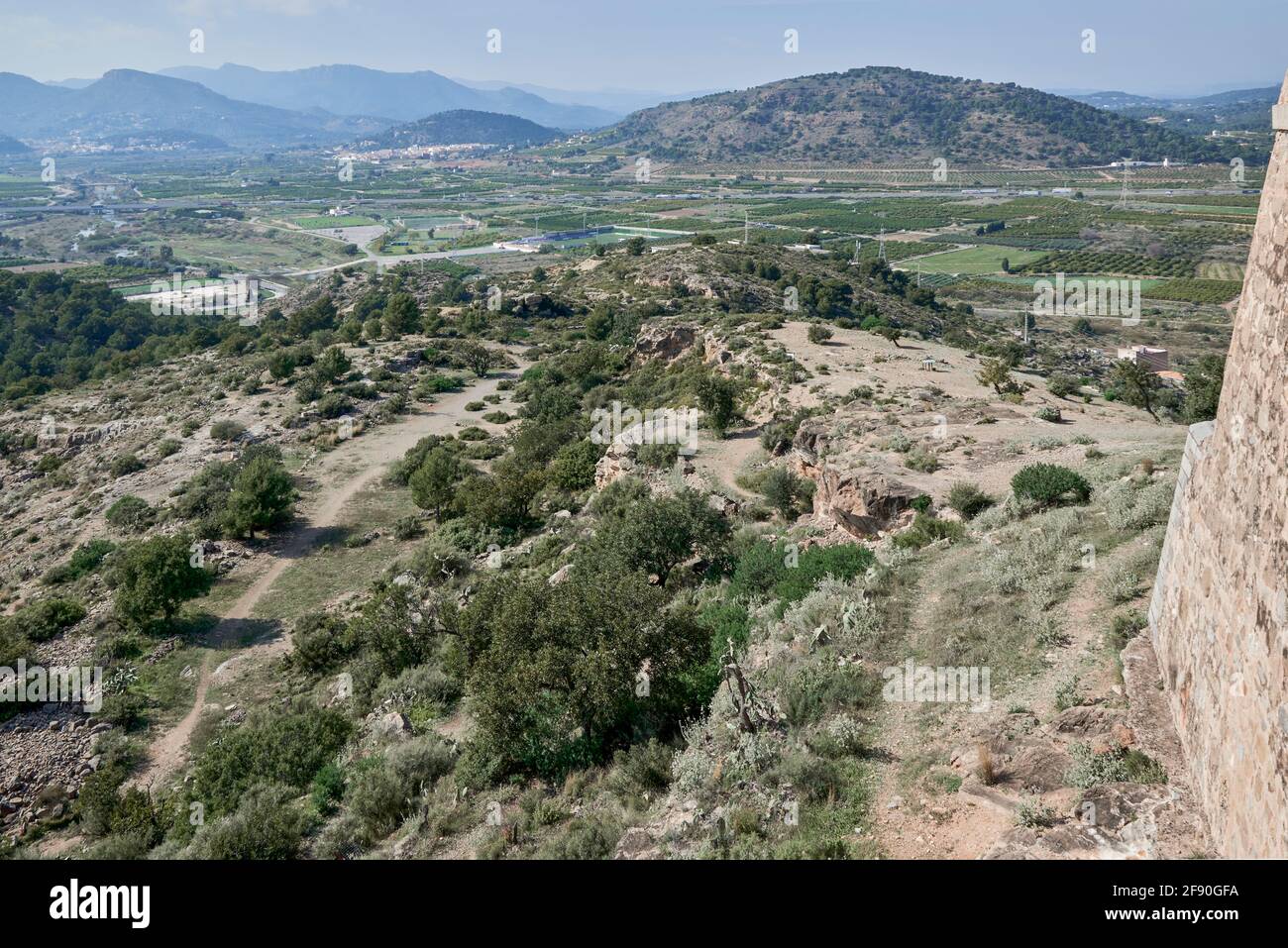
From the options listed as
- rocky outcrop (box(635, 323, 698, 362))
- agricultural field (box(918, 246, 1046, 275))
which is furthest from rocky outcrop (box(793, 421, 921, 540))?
agricultural field (box(918, 246, 1046, 275))

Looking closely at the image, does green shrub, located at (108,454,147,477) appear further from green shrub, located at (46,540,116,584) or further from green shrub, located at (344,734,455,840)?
green shrub, located at (344,734,455,840)

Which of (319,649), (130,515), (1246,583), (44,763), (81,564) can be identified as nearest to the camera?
(1246,583)

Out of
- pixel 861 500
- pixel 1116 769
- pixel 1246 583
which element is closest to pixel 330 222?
pixel 861 500

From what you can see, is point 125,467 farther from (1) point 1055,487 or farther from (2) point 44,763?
(1) point 1055,487

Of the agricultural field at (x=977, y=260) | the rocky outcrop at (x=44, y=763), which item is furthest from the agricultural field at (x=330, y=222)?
the rocky outcrop at (x=44, y=763)
